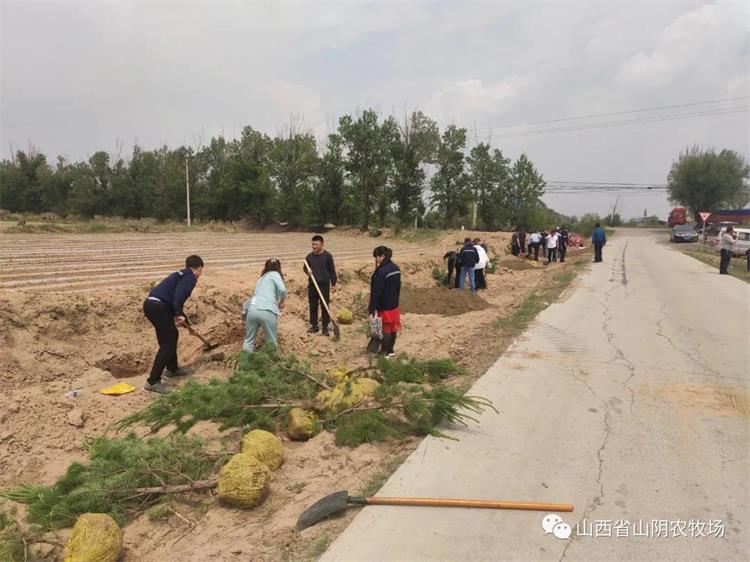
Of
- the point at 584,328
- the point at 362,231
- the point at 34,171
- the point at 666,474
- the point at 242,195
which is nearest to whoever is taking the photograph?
the point at 666,474

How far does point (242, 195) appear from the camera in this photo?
51438 millimetres

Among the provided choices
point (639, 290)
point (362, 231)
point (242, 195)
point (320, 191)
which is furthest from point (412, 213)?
point (639, 290)

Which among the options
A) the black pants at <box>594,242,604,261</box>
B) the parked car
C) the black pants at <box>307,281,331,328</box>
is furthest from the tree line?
the black pants at <box>307,281,331,328</box>

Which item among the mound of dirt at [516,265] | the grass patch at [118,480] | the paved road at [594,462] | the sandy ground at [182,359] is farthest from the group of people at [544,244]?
the grass patch at [118,480]

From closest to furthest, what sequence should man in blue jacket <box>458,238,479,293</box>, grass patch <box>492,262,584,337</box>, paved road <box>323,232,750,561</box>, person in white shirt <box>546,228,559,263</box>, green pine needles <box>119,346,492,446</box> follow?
paved road <box>323,232,750,561</box> → green pine needles <box>119,346,492,446</box> → grass patch <box>492,262,584,337</box> → man in blue jacket <box>458,238,479,293</box> → person in white shirt <box>546,228,559,263</box>

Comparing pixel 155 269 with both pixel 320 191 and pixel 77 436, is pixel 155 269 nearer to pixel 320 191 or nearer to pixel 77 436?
pixel 77 436

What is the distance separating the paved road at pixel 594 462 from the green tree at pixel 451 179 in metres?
40.4

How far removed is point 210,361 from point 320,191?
41.8 metres

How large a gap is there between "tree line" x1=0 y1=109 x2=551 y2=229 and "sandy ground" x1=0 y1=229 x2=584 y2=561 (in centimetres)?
3143

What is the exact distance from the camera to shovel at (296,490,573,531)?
10.1ft

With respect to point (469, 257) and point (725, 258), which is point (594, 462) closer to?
point (469, 257)

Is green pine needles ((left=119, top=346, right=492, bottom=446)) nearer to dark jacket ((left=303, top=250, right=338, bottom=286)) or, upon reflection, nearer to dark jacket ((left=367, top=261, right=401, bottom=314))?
dark jacket ((left=367, top=261, right=401, bottom=314))

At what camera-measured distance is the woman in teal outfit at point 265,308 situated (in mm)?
6234

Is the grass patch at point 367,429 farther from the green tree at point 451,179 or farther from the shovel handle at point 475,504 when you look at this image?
the green tree at point 451,179
